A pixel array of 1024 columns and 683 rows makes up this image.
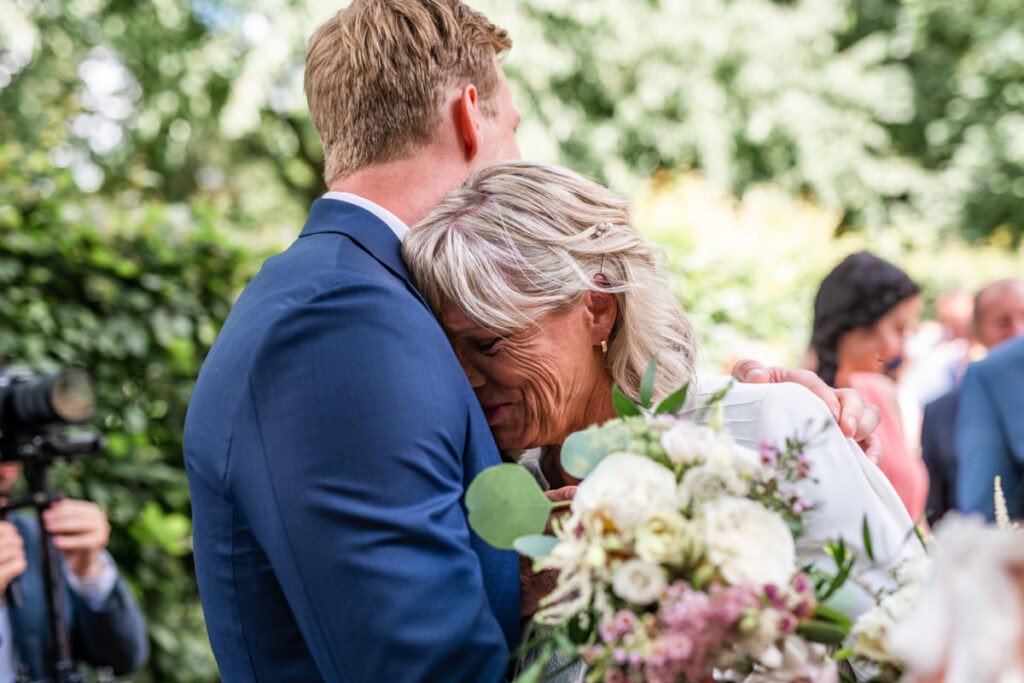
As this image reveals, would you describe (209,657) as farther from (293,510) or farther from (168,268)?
(293,510)

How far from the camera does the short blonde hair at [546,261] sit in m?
1.80

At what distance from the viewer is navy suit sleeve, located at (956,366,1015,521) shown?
13.7 ft

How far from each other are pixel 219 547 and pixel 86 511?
188cm

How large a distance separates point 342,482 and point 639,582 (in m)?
0.48

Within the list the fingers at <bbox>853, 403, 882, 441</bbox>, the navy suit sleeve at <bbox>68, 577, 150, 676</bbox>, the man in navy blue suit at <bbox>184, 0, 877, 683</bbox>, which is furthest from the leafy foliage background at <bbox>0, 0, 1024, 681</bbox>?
the man in navy blue suit at <bbox>184, 0, 877, 683</bbox>

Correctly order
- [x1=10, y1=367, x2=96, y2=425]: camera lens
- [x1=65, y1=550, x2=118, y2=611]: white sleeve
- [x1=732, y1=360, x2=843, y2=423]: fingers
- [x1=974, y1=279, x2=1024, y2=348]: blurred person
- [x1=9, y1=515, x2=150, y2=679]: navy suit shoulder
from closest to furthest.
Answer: [x1=732, y1=360, x2=843, y2=423]: fingers
[x1=10, y1=367, x2=96, y2=425]: camera lens
[x1=9, y1=515, x2=150, y2=679]: navy suit shoulder
[x1=65, y1=550, x2=118, y2=611]: white sleeve
[x1=974, y1=279, x2=1024, y2=348]: blurred person

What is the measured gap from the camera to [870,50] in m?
15.3

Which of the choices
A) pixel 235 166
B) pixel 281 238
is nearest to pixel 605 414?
pixel 281 238

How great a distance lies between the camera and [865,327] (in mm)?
4629

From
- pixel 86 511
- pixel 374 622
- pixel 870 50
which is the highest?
pixel 870 50

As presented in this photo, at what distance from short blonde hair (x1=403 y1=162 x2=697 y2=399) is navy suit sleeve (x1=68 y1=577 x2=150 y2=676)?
2.26 meters

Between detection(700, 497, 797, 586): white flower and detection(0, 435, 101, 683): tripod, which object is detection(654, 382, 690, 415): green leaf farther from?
detection(0, 435, 101, 683): tripod

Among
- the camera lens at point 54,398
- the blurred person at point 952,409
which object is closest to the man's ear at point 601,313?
the camera lens at point 54,398

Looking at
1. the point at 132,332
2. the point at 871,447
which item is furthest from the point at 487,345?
the point at 132,332
